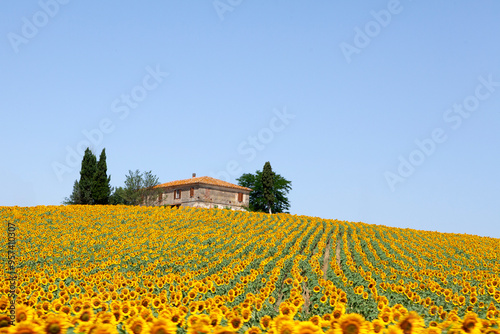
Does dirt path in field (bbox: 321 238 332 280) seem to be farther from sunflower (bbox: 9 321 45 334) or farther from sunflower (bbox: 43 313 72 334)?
sunflower (bbox: 9 321 45 334)

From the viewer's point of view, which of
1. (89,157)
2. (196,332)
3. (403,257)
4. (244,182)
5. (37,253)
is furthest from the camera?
(244,182)

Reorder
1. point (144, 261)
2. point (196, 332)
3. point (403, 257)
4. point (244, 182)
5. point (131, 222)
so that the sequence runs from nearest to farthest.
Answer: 1. point (196, 332)
2. point (144, 261)
3. point (403, 257)
4. point (131, 222)
5. point (244, 182)

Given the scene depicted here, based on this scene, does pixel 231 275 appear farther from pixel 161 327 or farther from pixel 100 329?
pixel 100 329

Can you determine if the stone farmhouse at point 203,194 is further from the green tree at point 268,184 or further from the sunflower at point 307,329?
the sunflower at point 307,329

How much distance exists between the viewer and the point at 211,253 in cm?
2245

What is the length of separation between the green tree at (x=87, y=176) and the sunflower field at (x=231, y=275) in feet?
64.4

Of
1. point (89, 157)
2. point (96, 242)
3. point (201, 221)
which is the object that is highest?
point (89, 157)

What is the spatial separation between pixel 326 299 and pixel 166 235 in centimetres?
1847

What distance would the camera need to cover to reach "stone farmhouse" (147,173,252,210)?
59219 mm

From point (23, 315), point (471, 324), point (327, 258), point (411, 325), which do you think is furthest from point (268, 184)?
point (411, 325)

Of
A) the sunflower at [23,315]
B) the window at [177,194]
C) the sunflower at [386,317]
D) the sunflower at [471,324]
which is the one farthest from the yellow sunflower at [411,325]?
the window at [177,194]

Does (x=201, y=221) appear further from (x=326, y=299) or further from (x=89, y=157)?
(x=89, y=157)

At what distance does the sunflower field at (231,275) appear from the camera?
459 centimetres

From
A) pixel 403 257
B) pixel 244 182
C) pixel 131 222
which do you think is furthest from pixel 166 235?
pixel 244 182
